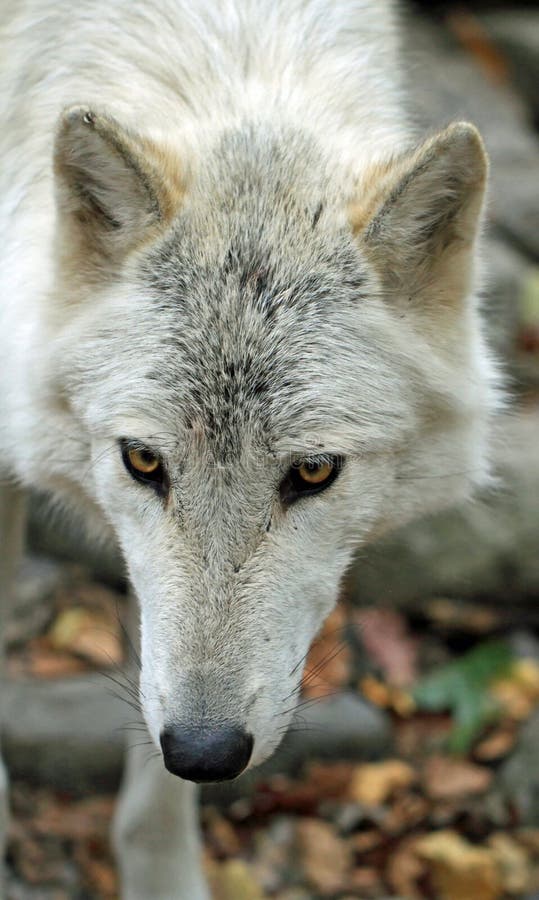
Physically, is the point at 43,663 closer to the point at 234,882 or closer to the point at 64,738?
the point at 64,738

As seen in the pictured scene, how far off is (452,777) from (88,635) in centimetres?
226

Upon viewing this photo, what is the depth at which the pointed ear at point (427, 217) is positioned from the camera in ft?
11.9

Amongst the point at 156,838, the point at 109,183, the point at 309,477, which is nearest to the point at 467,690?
the point at 156,838

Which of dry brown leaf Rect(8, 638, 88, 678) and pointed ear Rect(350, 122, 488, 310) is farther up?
pointed ear Rect(350, 122, 488, 310)

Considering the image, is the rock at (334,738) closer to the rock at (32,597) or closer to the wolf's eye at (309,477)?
the rock at (32,597)

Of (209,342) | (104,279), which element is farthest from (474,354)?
(104,279)

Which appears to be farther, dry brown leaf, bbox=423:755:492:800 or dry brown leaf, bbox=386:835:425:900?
dry brown leaf, bbox=423:755:492:800

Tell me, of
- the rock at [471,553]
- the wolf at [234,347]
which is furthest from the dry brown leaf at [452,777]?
the wolf at [234,347]

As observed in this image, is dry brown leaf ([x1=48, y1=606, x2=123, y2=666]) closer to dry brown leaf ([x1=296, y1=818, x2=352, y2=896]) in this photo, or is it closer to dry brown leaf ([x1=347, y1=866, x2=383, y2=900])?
dry brown leaf ([x1=296, y1=818, x2=352, y2=896])

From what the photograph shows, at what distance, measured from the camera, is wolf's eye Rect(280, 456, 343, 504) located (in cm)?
368

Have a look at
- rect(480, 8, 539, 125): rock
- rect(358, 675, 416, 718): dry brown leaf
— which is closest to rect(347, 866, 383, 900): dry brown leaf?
rect(358, 675, 416, 718): dry brown leaf

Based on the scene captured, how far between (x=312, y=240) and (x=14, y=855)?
353cm

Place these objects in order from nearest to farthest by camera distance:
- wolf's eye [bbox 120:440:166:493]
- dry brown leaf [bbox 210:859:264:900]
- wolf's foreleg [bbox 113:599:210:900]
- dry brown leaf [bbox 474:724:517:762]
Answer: wolf's eye [bbox 120:440:166:493] < wolf's foreleg [bbox 113:599:210:900] < dry brown leaf [bbox 210:859:264:900] < dry brown leaf [bbox 474:724:517:762]

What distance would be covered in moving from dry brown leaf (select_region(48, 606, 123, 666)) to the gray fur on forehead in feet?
11.6
